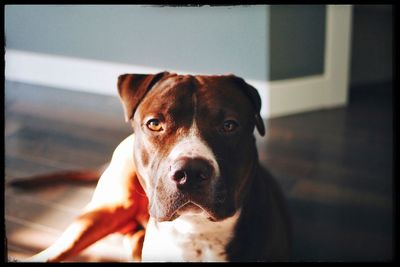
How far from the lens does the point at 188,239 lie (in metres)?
0.88

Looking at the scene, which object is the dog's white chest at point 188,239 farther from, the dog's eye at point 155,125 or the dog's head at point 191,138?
the dog's eye at point 155,125

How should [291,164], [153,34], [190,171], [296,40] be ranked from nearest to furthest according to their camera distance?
[190,171] → [153,34] → [296,40] → [291,164]

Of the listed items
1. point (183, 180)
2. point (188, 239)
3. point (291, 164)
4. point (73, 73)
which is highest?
point (73, 73)

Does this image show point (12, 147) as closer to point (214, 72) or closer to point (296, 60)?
point (214, 72)

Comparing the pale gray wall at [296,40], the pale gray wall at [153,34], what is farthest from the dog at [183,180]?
the pale gray wall at [296,40]

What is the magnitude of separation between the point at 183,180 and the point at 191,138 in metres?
0.07

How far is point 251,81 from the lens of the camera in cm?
101

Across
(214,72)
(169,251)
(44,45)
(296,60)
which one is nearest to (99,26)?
(44,45)

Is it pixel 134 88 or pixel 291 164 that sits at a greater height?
pixel 134 88

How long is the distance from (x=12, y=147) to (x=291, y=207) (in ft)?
2.36

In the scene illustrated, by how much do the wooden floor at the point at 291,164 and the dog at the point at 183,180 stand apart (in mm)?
51

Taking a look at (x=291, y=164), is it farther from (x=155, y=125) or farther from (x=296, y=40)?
(x=155, y=125)

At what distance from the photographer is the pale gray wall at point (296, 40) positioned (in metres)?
1.02

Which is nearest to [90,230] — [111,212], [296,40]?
[111,212]
